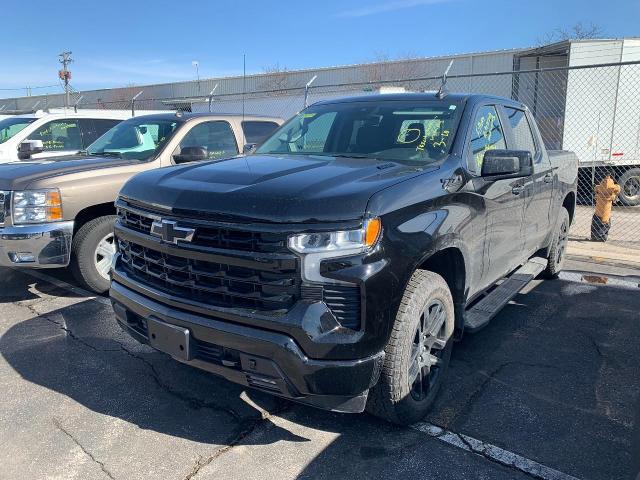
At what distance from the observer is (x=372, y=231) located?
2.54 m

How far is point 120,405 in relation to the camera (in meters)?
3.37

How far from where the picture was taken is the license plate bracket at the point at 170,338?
2719 mm

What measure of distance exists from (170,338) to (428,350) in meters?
1.53

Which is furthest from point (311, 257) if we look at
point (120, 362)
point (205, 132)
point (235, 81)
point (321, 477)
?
point (235, 81)

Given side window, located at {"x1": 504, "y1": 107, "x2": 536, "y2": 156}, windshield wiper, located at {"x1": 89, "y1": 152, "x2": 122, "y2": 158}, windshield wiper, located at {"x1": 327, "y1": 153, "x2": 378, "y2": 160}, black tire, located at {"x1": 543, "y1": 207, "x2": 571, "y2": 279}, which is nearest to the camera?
windshield wiper, located at {"x1": 327, "y1": 153, "x2": 378, "y2": 160}

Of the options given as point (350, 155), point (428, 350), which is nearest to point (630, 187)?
point (350, 155)

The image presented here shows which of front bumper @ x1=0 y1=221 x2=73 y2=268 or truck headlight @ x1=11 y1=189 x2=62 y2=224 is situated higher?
truck headlight @ x1=11 y1=189 x2=62 y2=224

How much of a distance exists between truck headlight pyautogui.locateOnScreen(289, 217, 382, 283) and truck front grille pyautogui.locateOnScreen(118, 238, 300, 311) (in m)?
0.07

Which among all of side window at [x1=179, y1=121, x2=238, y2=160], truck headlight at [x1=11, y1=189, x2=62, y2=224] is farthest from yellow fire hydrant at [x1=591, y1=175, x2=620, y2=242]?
truck headlight at [x1=11, y1=189, x2=62, y2=224]

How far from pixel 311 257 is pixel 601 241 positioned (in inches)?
298

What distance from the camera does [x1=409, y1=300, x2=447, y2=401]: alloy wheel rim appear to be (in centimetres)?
306

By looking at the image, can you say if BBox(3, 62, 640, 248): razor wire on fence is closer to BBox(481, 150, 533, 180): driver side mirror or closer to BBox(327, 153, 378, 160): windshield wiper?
BBox(327, 153, 378, 160): windshield wiper

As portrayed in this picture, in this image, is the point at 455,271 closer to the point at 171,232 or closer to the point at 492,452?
the point at 492,452

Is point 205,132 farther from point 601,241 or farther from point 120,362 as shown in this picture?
point 601,241
